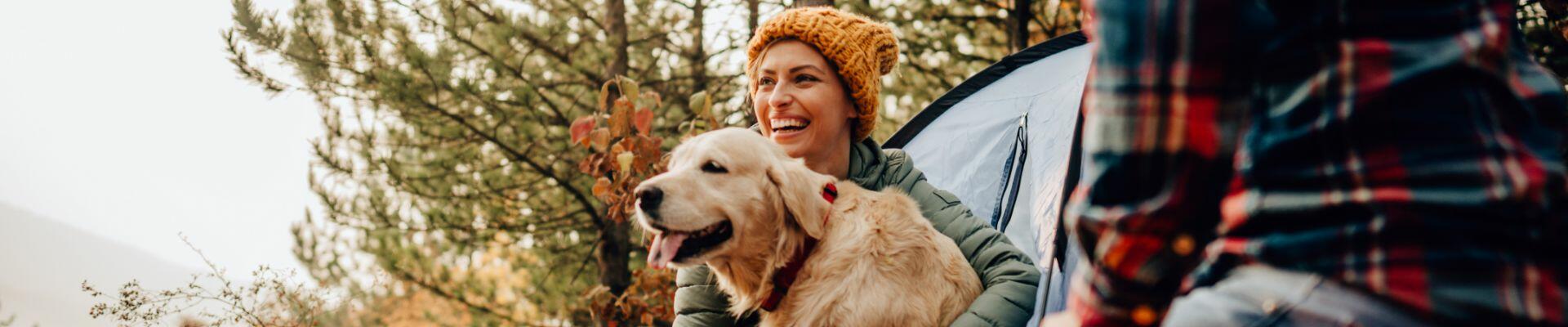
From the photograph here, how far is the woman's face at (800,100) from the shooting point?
2.95m

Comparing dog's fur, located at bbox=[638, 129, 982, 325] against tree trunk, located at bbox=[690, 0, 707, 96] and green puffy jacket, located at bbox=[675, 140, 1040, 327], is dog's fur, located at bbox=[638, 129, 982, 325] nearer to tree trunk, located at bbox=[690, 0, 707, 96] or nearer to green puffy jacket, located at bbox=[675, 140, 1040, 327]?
green puffy jacket, located at bbox=[675, 140, 1040, 327]

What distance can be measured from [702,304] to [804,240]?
1.61 feet

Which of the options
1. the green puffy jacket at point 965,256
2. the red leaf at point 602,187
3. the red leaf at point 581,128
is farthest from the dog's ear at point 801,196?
the red leaf at point 602,187

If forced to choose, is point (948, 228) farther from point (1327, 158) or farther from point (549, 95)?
point (549, 95)

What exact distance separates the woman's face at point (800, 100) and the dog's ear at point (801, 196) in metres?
0.45

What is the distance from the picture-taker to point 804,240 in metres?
2.47

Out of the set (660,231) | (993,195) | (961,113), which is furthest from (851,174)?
(961,113)

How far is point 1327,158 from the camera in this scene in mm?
761

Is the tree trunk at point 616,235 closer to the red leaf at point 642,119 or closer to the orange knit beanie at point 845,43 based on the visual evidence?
the red leaf at point 642,119

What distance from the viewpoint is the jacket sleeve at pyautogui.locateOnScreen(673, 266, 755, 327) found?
2.72 metres

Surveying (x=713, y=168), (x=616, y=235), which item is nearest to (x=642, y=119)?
(x=713, y=168)

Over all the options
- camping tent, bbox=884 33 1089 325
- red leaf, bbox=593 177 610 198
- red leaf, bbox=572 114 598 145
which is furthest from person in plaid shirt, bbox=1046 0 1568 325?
red leaf, bbox=593 177 610 198

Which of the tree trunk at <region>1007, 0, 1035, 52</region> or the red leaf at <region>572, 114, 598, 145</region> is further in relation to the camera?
the tree trunk at <region>1007, 0, 1035, 52</region>

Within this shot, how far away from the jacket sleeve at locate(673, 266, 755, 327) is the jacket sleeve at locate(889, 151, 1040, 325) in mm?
705
